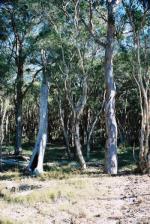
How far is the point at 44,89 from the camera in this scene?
24469 millimetres

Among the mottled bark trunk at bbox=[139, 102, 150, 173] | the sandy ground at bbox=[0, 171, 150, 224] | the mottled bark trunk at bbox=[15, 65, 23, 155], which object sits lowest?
the sandy ground at bbox=[0, 171, 150, 224]

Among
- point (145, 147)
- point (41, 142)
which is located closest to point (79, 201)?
point (145, 147)

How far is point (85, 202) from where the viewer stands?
1262 centimetres

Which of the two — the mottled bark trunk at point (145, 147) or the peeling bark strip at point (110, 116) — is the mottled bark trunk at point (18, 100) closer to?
the peeling bark strip at point (110, 116)

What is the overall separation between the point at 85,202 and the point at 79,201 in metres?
0.20

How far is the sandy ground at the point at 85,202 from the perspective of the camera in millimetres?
11258

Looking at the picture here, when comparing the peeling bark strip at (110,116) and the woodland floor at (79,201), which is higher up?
the peeling bark strip at (110,116)

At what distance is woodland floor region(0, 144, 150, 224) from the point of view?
11289 mm

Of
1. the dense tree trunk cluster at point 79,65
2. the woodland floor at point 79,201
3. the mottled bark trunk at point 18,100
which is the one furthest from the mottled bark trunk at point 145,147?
the mottled bark trunk at point 18,100

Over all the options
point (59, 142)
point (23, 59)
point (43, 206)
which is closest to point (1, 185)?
point (43, 206)

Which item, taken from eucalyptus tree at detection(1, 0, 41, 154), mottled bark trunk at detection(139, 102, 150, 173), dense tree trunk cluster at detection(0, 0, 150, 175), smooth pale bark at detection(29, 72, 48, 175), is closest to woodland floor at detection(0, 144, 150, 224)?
mottled bark trunk at detection(139, 102, 150, 173)

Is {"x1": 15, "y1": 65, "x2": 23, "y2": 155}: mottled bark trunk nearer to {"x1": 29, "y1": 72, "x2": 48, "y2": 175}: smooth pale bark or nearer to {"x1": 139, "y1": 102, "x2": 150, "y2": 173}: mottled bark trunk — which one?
{"x1": 29, "y1": 72, "x2": 48, "y2": 175}: smooth pale bark

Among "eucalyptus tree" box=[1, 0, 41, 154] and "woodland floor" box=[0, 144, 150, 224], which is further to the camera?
"eucalyptus tree" box=[1, 0, 41, 154]

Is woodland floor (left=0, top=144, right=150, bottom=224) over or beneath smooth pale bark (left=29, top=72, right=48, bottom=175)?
beneath
